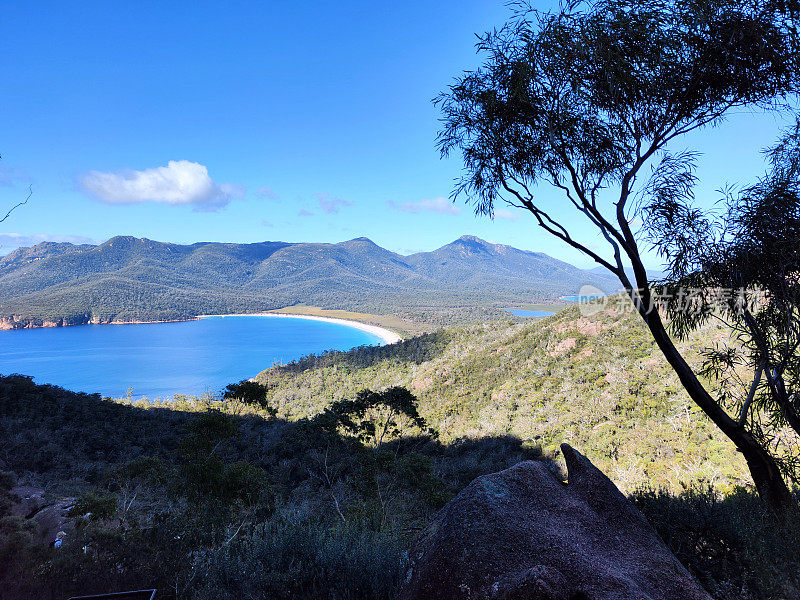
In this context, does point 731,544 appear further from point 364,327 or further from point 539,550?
point 364,327

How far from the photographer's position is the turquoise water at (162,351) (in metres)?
90.4

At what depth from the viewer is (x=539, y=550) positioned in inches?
86.0

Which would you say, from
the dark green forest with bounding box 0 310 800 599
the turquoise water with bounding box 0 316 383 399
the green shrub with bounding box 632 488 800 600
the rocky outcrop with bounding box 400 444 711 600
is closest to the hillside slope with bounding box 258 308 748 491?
the dark green forest with bounding box 0 310 800 599

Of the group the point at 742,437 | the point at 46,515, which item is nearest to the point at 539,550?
the point at 742,437

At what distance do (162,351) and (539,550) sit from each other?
5576 inches

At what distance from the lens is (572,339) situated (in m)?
31.7

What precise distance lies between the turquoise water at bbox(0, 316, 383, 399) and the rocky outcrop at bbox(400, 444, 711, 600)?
9190 cm

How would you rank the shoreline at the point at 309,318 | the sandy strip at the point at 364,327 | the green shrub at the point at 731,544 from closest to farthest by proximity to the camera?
the green shrub at the point at 731,544 → the sandy strip at the point at 364,327 → the shoreline at the point at 309,318

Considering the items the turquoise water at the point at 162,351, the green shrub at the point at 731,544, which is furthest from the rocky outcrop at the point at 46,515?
the turquoise water at the point at 162,351

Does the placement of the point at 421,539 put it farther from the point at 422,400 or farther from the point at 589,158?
the point at 422,400

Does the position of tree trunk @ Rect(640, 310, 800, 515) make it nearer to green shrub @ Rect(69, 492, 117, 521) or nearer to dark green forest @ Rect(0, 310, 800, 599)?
dark green forest @ Rect(0, 310, 800, 599)

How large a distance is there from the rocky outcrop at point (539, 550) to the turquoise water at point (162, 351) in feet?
302

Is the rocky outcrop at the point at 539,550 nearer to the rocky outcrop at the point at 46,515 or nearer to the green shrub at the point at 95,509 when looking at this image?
the rocky outcrop at the point at 46,515

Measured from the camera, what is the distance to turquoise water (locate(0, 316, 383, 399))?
90.4 m
